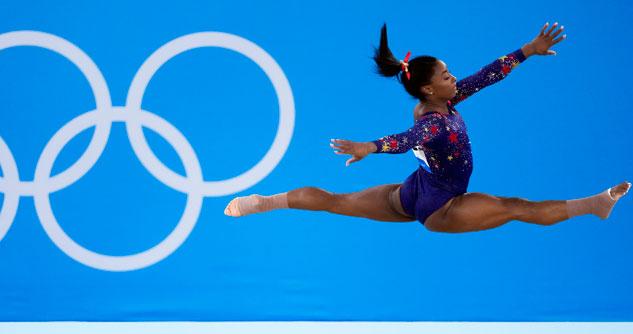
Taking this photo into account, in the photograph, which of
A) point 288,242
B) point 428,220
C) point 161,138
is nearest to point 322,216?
point 288,242

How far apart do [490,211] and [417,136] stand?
0.60 metres

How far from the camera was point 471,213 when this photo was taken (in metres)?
5.01

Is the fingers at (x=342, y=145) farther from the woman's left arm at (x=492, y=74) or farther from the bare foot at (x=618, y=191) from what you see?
the bare foot at (x=618, y=191)

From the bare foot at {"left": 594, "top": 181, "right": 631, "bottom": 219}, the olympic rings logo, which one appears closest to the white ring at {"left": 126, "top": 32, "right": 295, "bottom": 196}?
the olympic rings logo

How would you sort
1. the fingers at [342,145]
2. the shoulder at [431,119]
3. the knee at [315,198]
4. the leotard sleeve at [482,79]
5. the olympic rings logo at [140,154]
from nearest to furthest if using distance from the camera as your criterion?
the fingers at [342,145] → the shoulder at [431,119] → the knee at [315,198] → the leotard sleeve at [482,79] → the olympic rings logo at [140,154]

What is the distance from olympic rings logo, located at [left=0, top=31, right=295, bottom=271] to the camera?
6898mm

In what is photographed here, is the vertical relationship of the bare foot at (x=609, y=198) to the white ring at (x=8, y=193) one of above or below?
below

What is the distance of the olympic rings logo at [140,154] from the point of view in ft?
22.6

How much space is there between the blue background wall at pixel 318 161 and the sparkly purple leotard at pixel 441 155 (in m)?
1.61

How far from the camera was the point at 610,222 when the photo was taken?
22.9ft

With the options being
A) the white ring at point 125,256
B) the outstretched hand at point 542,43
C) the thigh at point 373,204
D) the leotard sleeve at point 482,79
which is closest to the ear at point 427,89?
the leotard sleeve at point 482,79

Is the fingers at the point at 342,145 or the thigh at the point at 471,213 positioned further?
the thigh at the point at 471,213

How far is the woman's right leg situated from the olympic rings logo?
1.69 m

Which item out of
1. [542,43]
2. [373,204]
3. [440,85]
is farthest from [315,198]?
[542,43]
